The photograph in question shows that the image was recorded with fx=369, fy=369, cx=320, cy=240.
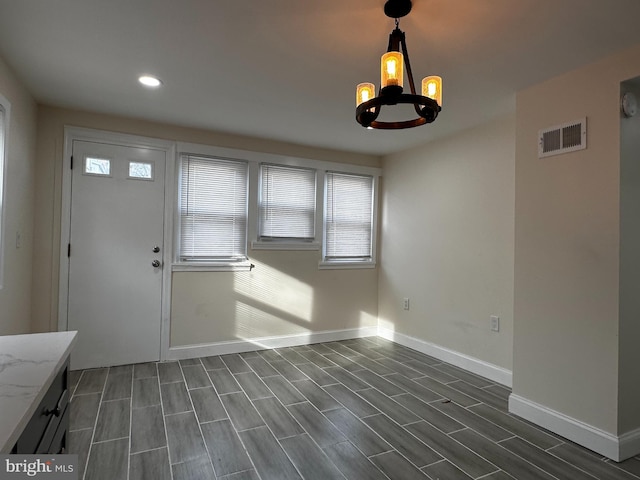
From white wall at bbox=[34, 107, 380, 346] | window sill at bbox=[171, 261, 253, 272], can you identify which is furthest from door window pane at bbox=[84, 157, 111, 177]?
window sill at bbox=[171, 261, 253, 272]

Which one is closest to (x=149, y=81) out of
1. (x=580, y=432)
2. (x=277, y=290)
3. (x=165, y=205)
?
(x=165, y=205)

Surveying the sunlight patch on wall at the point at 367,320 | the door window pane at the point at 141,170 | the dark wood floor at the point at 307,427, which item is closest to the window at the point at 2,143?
the door window pane at the point at 141,170

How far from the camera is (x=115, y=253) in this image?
3473 mm

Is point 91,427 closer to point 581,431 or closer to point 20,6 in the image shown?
point 20,6

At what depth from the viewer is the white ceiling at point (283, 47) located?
5.96 ft

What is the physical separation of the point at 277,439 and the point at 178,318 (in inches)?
75.6

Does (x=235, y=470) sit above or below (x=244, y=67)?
below

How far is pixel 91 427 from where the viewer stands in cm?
235

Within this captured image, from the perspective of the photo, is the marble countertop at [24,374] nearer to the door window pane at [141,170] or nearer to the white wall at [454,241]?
the door window pane at [141,170]

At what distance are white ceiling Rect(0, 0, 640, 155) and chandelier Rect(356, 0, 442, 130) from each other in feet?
0.29

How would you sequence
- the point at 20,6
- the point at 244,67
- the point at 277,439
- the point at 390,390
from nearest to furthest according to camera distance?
the point at 20,6, the point at 277,439, the point at 244,67, the point at 390,390

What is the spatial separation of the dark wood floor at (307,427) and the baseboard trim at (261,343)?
211mm

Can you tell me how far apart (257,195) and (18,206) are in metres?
2.08

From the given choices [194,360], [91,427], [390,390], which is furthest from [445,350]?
[91,427]
